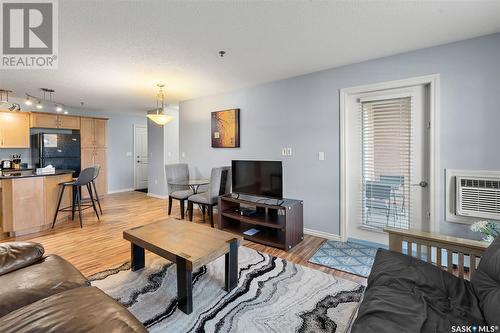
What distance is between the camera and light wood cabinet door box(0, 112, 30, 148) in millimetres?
4785

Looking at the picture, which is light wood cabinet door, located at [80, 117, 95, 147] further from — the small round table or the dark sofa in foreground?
the dark sofa in foreground

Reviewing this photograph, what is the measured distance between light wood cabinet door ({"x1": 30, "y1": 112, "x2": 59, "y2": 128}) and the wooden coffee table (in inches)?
182

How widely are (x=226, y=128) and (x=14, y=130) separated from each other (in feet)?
14.5

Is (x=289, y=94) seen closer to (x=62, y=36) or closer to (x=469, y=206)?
(x=469, y=206)

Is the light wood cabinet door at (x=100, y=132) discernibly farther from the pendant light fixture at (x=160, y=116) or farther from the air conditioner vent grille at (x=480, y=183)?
the air conditioner vent grille at (x=480, y=183)

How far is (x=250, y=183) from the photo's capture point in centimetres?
353

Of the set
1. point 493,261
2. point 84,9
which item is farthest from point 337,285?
point 84,9

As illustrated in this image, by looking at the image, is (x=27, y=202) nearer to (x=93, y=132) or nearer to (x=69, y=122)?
(x=69, y=122)

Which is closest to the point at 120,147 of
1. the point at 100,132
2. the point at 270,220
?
the point at 100,132

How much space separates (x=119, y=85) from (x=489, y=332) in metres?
4.74

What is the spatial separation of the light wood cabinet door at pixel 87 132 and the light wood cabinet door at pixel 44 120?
0.51 meters

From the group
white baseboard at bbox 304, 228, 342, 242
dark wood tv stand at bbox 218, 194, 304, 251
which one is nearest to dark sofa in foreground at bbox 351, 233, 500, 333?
dark wood tv stand at bbox 218, 194, 304, 251

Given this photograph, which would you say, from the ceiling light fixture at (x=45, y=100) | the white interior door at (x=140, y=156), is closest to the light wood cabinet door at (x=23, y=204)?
the ceiling light fixture at (x=45, y=100)

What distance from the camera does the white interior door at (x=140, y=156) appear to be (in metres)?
7.29
